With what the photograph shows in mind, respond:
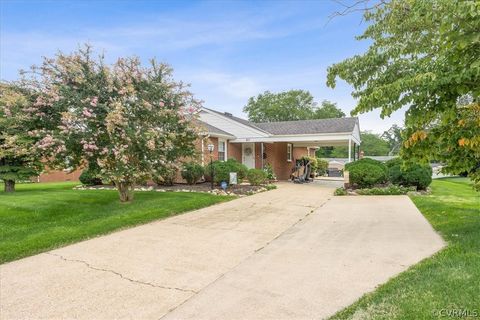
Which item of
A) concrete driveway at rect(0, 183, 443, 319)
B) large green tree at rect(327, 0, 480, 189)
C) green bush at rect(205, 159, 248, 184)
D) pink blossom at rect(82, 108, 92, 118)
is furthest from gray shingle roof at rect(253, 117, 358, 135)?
pink blossom at rect(82, 108, 92, 118)

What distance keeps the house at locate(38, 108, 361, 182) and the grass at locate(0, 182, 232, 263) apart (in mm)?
7108

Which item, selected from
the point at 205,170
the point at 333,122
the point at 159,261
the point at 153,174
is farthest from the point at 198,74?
the point at 159,261

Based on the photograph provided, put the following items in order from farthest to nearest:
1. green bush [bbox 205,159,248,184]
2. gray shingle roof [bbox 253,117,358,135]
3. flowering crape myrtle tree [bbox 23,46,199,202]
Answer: gray shingle roof [bbox 253,117,358,135]
green bush [bbox 205,159,248,184]
flowering crape myrtle tree [bbox 23,46,199,202]

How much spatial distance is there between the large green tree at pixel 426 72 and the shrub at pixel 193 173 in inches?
359

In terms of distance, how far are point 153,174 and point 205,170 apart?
599 centimetres

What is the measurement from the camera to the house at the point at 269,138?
17334 millimetres

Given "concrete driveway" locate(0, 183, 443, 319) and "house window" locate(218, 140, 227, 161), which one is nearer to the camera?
"concrete driveway" locate(0, 183, 443, 319)

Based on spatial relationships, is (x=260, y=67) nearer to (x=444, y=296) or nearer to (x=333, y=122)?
(x=333, y=122)

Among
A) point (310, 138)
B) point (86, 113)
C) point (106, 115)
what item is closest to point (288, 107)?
point (310, 138)

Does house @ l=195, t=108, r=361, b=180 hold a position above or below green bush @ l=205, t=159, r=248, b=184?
above

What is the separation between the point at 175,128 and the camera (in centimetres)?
931

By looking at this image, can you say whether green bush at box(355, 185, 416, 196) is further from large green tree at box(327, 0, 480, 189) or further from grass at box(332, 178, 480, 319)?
grass at box(332, 178, 480, 319)

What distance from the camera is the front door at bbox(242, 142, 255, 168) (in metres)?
20.1

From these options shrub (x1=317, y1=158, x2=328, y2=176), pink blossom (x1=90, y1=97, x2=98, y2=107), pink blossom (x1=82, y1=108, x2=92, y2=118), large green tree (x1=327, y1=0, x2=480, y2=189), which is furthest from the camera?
shrub (x1=317, y1=158, x2=328, y2=176)
